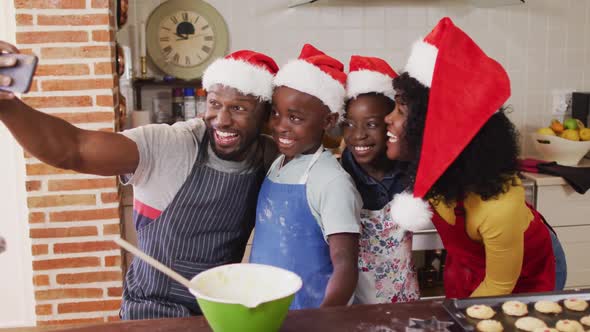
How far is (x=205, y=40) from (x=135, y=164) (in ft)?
5.81

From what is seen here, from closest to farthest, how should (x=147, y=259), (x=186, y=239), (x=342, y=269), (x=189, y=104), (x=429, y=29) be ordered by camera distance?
(x=147, y=259) → (x=342, y=269) → (x=186, y=239) → (x=189, y=104) → (x=429, y=29)

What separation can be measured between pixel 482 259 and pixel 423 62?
496 mm

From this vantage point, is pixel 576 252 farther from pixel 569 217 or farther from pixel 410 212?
pixel 410 212

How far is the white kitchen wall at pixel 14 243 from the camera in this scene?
2.63 m

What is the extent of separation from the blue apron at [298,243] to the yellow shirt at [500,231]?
33cm

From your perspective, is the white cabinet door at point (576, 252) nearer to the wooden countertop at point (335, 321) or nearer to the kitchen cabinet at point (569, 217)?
the kitchen cabinet at point (569, 217)

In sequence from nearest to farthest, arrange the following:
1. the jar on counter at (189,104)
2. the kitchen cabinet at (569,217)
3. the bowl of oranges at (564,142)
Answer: the kitchen cabinet at (569,217) < the bowl of oranges at (564,142) < the jar on counter at (189,104)

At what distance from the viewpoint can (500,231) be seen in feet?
4.28

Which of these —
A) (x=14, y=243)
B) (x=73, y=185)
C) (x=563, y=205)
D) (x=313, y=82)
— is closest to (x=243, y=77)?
(x=313, y=82)

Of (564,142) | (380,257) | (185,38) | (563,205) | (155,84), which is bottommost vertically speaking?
(563,205)

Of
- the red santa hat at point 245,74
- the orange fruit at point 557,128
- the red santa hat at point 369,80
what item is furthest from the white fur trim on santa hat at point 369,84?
the orange fruit at point 557,128

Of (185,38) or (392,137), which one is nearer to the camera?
(392,137)

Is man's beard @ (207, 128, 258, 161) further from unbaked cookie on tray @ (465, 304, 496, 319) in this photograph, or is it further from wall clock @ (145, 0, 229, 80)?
wall clock @ (145, 0, 229, 80)

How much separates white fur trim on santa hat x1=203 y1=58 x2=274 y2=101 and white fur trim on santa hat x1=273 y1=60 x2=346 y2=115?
0.03m
